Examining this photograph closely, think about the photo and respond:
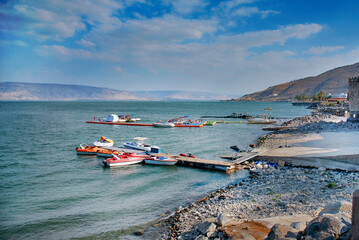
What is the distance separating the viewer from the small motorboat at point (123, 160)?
996 inches

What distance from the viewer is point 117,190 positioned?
19188 mm

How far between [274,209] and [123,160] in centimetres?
1572

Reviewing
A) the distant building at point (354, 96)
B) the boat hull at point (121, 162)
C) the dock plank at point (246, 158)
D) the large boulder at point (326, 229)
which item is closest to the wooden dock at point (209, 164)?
the dock plank at point (246, 158)

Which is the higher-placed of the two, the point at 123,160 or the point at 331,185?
the point at 331,185

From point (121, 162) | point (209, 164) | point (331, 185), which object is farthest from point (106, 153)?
point (331, 185)

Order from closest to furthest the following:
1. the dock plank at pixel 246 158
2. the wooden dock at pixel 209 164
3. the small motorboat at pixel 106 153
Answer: the wooden dock at pixel 209 164 < the dock plank at pixel 246 158 < the small motorboat at pixel 106 153

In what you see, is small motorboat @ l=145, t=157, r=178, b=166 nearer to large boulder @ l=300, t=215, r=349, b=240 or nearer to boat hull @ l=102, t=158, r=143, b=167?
boat hull @ l=102, t=158, r=143, b=167

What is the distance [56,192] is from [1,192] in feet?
13.1

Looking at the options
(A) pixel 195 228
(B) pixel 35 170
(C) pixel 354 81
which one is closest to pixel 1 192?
(B) pixel 35 170

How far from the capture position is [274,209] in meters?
13.7

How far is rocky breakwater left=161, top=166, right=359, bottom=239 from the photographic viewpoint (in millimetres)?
8109

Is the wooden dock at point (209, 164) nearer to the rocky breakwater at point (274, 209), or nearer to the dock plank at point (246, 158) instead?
the dock plank at point (246, 158)

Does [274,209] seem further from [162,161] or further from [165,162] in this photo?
[162,161]

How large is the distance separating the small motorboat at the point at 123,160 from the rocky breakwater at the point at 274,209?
10.8 metres
